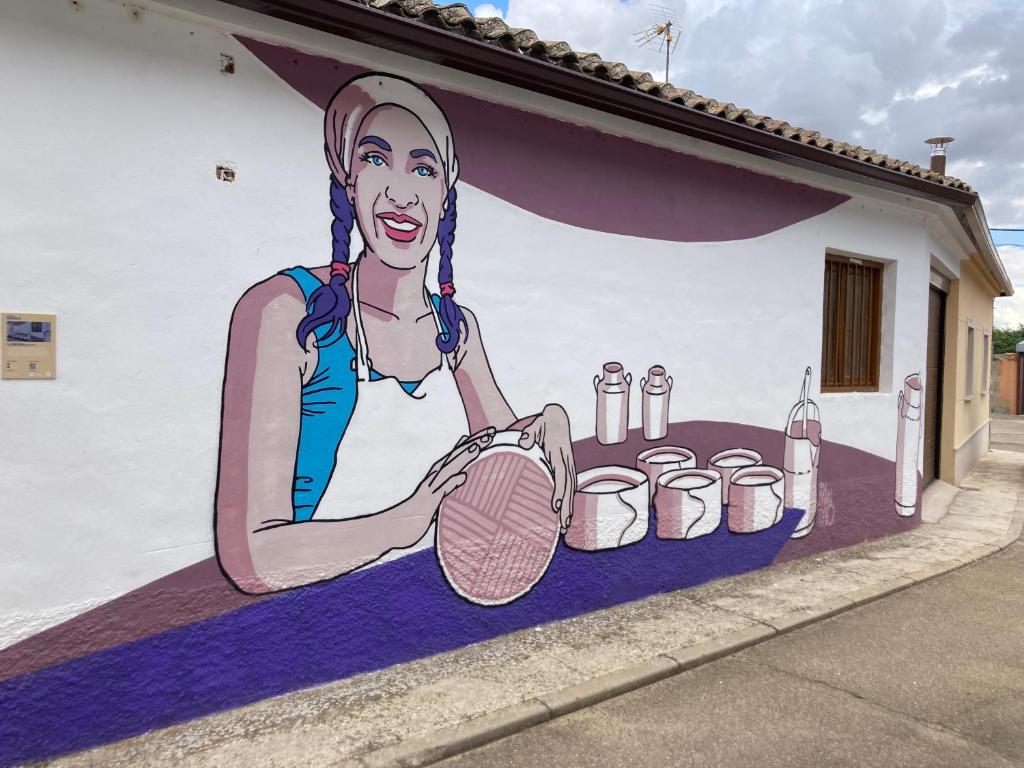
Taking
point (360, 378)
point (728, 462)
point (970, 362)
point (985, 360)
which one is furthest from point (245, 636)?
point (985, 360)

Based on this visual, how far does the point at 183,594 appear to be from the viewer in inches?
134

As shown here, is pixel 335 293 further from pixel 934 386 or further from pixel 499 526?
pixel 934 386

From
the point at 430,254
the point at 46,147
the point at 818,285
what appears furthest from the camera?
the point at 818,285

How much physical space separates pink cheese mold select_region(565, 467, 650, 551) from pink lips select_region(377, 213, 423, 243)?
6.50 ft

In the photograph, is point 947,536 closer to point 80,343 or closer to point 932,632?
point 932,632

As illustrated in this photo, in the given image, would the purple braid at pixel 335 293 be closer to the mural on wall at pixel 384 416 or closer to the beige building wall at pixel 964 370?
the mural on wall at pixel 384 416

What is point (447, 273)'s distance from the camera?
13.9 ft

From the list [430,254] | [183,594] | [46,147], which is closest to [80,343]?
[46,147]

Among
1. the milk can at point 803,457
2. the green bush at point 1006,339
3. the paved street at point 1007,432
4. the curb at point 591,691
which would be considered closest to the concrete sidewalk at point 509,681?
the curb at point 591,691

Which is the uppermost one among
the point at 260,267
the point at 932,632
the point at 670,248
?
the point at 670,248

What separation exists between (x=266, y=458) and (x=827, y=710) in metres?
3.21

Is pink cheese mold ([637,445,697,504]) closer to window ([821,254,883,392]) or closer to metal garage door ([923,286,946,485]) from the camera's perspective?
window ([821,254,883,392])

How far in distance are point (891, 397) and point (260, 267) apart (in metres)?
6.35

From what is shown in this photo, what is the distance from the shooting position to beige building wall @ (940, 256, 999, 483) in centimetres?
1061
